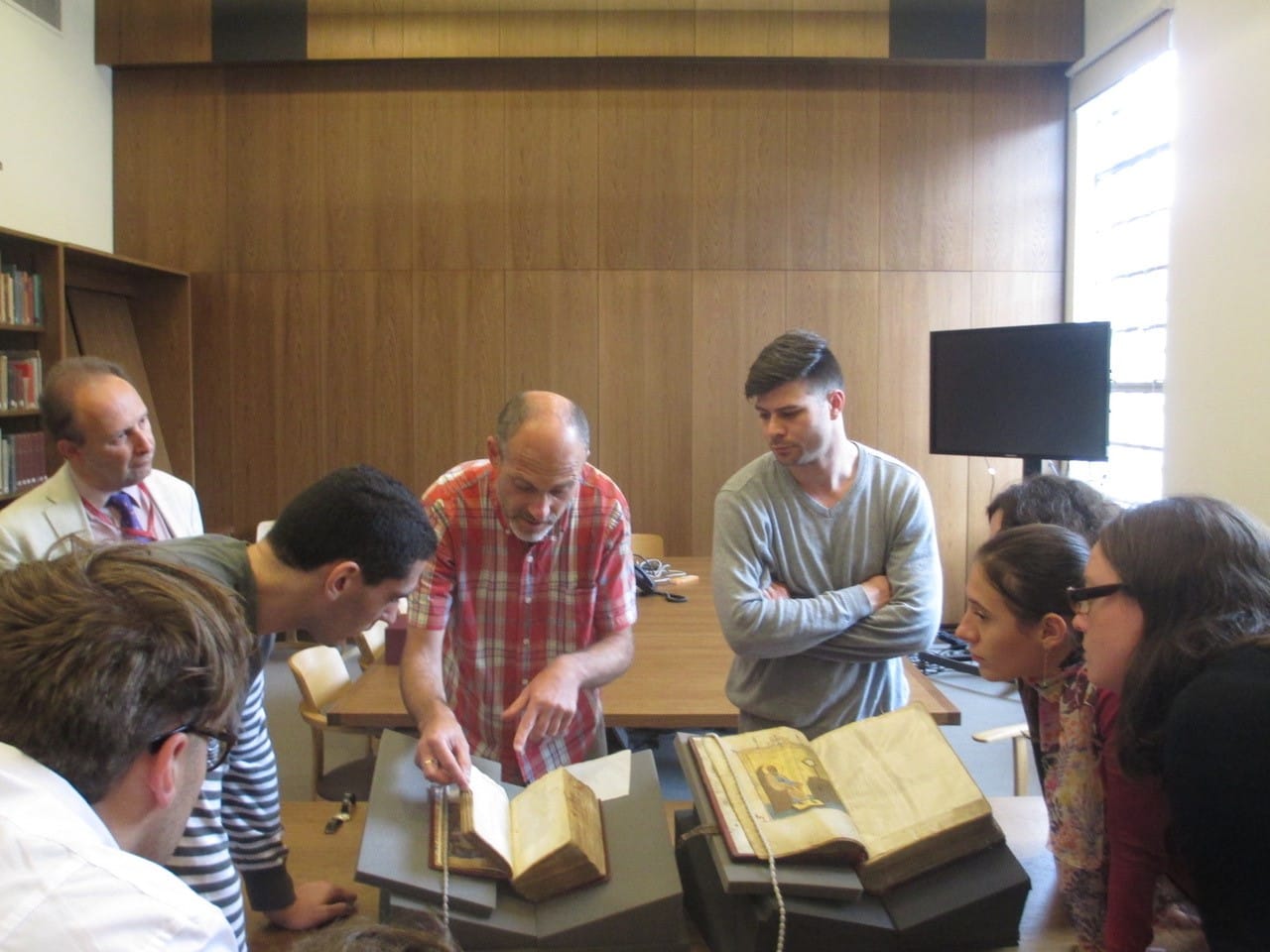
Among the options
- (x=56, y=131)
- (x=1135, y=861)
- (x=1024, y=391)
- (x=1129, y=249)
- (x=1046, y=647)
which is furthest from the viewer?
(x=56, y=131)

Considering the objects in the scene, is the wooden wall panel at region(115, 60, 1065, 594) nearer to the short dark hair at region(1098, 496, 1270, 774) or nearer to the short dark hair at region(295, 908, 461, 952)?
the short dark hair at region(1098, 496, 1270, 774)

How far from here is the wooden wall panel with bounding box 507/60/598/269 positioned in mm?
6254

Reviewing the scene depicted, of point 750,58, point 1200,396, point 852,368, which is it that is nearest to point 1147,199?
point 1200,396

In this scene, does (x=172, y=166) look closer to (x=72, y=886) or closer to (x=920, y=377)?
(x=920, y=377)

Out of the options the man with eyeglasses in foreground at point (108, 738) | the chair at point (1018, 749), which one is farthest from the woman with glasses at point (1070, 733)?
the chair at point (1018, 749)

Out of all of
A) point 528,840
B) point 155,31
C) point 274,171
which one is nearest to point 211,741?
point 528,840


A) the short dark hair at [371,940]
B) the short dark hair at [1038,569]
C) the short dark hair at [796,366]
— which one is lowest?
the short dark hair at [371,940]

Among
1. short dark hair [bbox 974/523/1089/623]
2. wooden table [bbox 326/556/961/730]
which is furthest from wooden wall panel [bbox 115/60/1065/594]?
short dark hair [bbox 974/523/1089/623]

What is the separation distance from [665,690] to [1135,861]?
63.2 inches

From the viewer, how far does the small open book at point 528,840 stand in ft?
3.84

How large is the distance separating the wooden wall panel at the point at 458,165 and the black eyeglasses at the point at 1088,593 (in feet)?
18.0

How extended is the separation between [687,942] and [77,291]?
5.85 meters

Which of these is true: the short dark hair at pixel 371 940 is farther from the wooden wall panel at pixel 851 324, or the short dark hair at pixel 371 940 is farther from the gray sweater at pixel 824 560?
the wooden wall panel at pixel 851 324

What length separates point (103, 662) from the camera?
80 cm
